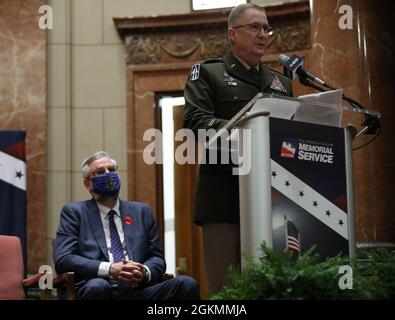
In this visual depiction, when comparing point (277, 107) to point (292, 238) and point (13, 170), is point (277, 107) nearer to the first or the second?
point (292, 238)

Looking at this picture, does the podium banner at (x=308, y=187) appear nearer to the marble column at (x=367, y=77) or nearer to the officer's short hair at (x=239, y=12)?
the officer's short hair at (x=239, y=12)

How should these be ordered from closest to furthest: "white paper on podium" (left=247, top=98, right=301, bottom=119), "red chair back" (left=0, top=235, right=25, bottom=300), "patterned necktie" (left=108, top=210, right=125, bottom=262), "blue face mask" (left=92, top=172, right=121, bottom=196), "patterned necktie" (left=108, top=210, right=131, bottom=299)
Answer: "white paper on podium" (left=247, top=98, right=301, bottom=119) < "patterned necktie" (left=108, top=210, right=131, bottom=299) < "patterned necktie" (left=108, top=210, right=125, bottom=262) < "blue face mask" (left=92, top=172, right=121, bottom=196) < "red chair back" (left=0, top=235, right=25, bottom=300)

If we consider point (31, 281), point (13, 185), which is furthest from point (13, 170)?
point (31, 281)

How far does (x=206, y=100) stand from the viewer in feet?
10.3

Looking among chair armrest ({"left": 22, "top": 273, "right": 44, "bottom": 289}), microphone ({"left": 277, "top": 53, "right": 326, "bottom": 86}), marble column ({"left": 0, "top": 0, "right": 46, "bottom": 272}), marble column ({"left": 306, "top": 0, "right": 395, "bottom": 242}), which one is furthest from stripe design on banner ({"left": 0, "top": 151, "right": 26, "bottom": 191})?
microphone ({"left": 277, "top": 53, "right": 326, "bottom": 86})

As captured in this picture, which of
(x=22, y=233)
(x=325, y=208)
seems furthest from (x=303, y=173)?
(x=22, y=233)

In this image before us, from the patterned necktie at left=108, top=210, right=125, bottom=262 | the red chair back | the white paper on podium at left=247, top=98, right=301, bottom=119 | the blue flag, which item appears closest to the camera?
the white paper on podium at left=247, top=98, right=301, bottom=119

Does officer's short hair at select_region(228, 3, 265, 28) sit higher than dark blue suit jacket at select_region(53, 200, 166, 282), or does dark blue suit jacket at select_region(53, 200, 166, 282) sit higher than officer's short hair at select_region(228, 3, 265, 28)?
officer's short hair at select_region(228, 3, 265, 28)

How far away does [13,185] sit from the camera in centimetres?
541

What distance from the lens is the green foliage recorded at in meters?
2.35

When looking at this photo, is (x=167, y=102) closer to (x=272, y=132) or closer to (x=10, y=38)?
(x=10, y=38)

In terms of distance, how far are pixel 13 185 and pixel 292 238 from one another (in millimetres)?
3217

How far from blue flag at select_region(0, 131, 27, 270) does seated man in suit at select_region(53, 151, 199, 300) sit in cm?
Answer: 129

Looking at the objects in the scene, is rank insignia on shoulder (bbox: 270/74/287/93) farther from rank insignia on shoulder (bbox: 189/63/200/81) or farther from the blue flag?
the blue flag
